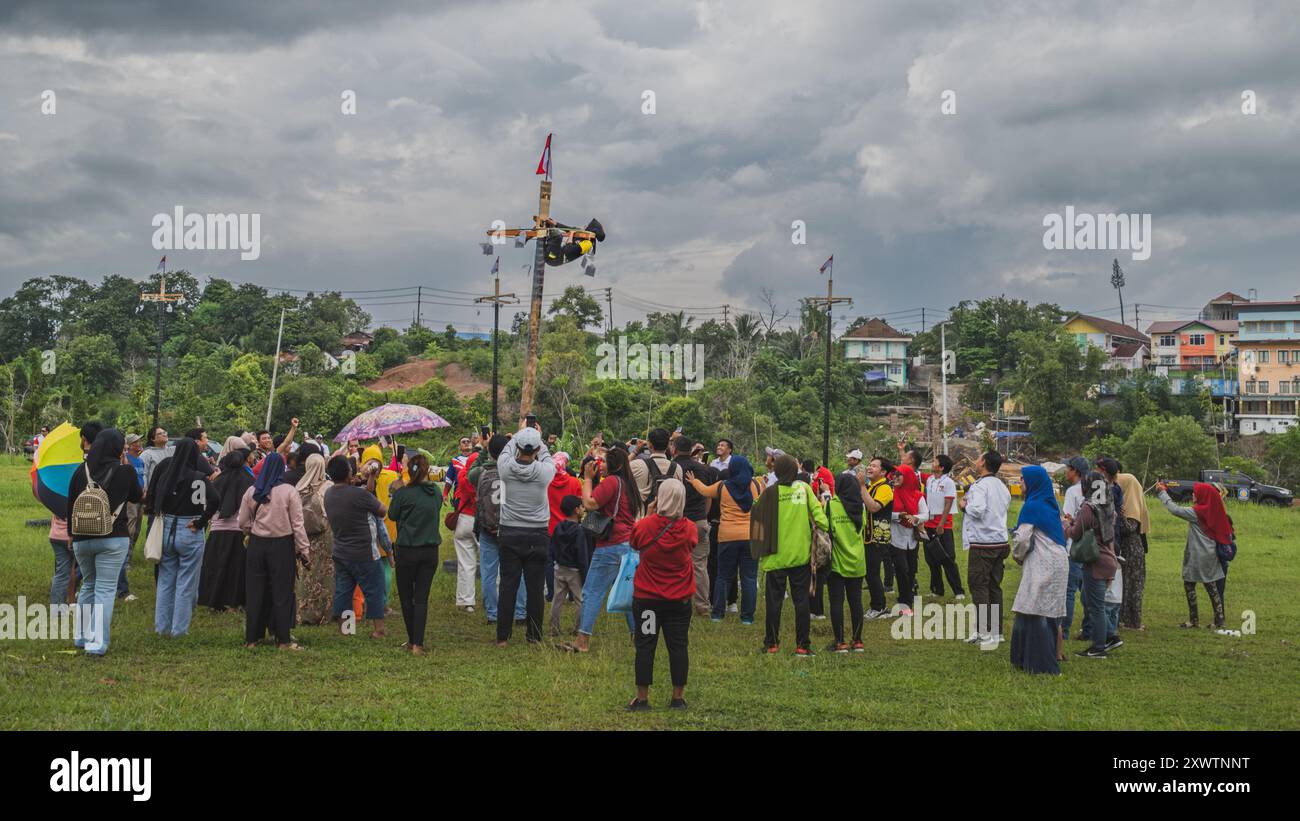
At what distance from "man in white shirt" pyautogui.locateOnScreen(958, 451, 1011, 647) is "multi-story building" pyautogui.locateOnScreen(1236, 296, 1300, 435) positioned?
6351 cm

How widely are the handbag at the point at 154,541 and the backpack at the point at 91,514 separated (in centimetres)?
155

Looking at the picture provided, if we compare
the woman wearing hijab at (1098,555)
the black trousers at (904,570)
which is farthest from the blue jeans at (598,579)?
the woman wearing hijab at (1098,555)

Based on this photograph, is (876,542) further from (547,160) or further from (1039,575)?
(547,160)

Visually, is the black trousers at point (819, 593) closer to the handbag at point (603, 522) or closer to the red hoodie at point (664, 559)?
the handbag at point (603, 522)

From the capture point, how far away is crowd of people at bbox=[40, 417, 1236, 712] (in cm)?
812

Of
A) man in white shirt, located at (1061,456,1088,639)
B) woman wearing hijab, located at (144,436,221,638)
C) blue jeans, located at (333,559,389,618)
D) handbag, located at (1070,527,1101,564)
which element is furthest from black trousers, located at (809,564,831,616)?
woman wearing hijab, located at (144,436,221,638)

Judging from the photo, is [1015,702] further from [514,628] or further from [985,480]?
[514,628]

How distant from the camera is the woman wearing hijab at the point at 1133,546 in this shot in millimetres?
10312

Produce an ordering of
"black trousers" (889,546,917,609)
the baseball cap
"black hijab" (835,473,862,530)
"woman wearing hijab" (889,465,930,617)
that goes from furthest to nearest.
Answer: "black trousers" (889,546,917,609) → "woman wearing hijab" (889,465,930,617) → "black hijab" (835,473,862,530) → the baseball cap

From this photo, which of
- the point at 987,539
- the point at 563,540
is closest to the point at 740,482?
the point at 563,540

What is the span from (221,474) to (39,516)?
13413mm

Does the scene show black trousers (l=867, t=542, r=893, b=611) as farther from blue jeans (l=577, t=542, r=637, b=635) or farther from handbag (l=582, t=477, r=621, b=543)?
handbag (l=582, t=477, r=621, b=543)
